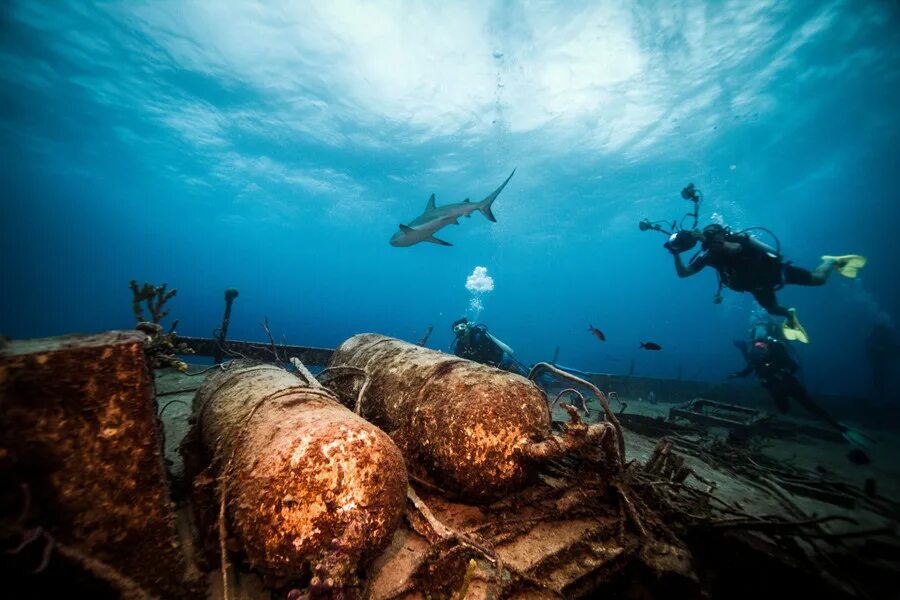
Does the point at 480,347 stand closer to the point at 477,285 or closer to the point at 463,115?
the point at 463,115

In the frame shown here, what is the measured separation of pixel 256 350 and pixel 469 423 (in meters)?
7.14

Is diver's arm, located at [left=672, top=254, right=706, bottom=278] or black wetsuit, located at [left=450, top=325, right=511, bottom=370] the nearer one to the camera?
diver's arm, located at [left=672, top=254, right=706, bottom=278]

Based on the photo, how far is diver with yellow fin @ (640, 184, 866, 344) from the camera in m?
8.09

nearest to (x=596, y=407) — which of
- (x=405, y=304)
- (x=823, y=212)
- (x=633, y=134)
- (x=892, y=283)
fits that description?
Result: (x=633, y=134)

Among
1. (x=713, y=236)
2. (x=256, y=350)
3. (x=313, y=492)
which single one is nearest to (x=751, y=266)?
(x=713, y=236)

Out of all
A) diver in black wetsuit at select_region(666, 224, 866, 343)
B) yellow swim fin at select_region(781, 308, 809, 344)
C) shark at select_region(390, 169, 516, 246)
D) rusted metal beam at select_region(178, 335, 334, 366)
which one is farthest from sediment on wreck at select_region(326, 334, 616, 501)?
yellow swim fin at select_region(781, 308, 809, 344)

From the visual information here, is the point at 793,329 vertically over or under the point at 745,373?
over

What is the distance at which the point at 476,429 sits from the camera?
106 inches

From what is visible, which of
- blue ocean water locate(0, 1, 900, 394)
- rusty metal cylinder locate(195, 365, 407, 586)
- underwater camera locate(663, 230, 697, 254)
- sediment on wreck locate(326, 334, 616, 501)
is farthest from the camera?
blue ocean water locate(0, 1, 900, 394)

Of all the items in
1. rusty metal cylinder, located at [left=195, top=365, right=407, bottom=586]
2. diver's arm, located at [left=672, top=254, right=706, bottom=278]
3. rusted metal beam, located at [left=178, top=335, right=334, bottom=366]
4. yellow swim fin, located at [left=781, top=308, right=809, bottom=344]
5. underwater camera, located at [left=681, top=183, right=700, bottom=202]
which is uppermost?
underwater camera, located at [left=681, top=183, right=700, bottom=202]

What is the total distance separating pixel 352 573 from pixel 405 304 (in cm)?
14731

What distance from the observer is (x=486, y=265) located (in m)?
86.6

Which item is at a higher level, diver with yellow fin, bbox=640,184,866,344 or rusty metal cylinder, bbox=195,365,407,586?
diver with yellow fin, bbox=640,184,866,344

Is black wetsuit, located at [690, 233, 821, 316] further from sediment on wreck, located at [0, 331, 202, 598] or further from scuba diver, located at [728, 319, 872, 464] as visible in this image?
sediment on wreck, located at [0, 331, 202, 598]
